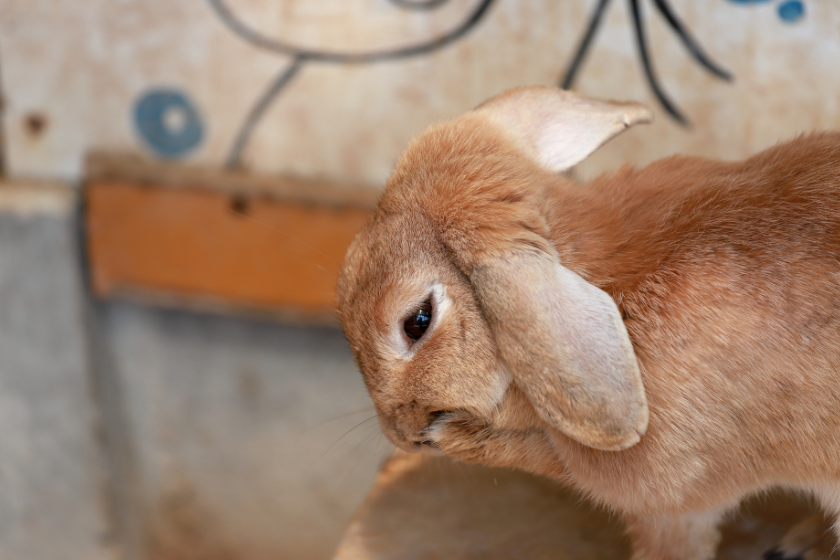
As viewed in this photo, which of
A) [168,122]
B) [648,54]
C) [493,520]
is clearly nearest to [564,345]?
[493,520]

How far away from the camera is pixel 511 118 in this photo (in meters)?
0.92

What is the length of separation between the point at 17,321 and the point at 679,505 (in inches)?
72.5

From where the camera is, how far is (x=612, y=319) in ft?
2.26

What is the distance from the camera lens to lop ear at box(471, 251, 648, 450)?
0.67 meters

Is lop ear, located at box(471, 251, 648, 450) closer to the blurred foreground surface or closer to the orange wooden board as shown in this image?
the blurred foreground surface

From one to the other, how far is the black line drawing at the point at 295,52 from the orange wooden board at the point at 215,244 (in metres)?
0.16

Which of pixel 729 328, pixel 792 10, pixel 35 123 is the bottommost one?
pixel 35 123

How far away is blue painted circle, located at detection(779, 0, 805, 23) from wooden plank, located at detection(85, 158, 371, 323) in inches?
37.4

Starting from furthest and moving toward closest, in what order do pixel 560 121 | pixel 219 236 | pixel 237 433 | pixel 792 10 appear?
pixel 237 433 → pixel 219 236 → pixel 792 10 → pixel 560 121

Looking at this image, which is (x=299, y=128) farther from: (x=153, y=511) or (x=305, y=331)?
(x=153, y=511)

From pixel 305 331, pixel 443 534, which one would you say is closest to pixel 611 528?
pixel 443 534

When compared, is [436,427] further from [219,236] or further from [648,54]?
[219,236]

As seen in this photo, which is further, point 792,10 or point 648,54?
point 648,54

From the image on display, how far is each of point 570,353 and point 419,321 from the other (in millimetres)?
189
